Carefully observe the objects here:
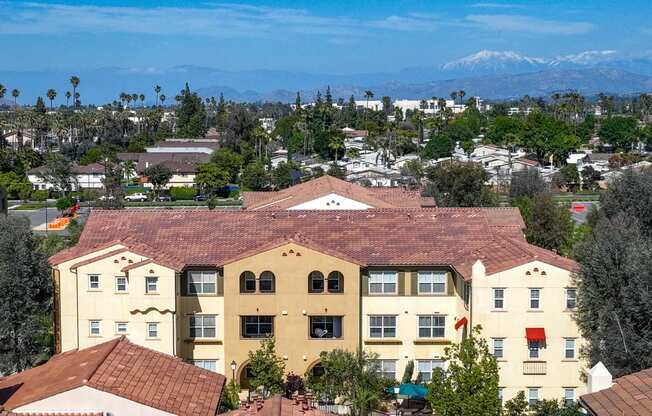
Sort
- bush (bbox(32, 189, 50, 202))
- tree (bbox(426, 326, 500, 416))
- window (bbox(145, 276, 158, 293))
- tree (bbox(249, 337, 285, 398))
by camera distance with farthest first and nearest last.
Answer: bush (bbox(32, 189, 50, 202)) < window (bbox(145, 276, 158, 293)) < tree (bbox(249, 337, 285, 398)) < tree (bbox(426, 326, 500, 416))

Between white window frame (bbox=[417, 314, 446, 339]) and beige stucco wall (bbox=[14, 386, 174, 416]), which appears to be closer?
beige stucco wall (bbox=[14, 386, 174, 416])

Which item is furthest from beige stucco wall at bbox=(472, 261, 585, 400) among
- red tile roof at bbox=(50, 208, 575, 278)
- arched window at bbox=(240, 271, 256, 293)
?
arched window at bbox=(240, 271, 256, 293)

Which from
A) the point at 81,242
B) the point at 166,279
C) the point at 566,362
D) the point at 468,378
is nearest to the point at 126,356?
the point at 166,279

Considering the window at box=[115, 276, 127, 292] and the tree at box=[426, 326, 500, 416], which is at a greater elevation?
the window at box=[115, 276, 127, 292]

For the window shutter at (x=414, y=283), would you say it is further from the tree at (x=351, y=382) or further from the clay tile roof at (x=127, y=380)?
the clay tile roof at (x=127, y=380)

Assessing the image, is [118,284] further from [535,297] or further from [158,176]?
[158,176]

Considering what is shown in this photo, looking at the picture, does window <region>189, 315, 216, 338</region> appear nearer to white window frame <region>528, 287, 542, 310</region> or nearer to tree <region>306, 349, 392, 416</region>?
tree <region>306, 349, 392, 416</region>

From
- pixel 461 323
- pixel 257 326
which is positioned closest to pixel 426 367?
pixel 461 323

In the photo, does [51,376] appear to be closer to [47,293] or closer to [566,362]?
[47,293]
